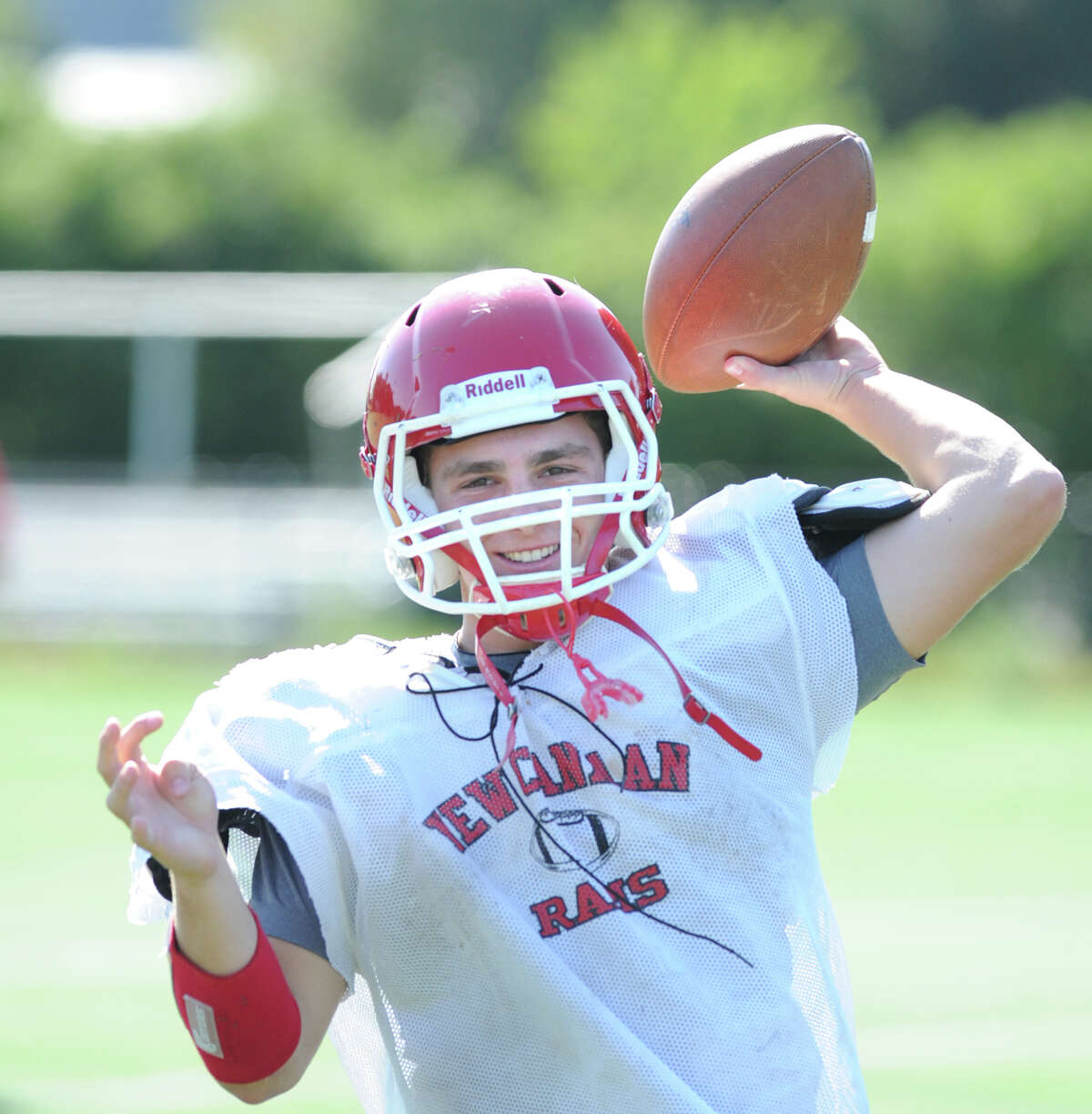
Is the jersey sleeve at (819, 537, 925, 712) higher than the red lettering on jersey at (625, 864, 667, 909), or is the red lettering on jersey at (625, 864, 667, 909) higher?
the jersey sleeve at (819, 537, 925, 712)

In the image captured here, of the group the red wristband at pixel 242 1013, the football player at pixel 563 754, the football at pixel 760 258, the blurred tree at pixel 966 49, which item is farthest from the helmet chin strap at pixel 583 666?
the blurred tree at pixel 966 49

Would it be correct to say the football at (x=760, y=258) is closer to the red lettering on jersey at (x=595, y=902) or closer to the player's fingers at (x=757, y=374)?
the player's fingers at (x=757, y=374)

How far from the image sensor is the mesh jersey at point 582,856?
202 centimetres

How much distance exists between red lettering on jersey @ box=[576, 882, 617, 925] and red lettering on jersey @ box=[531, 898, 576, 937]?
0.5 inches

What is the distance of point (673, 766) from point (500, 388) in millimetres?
489

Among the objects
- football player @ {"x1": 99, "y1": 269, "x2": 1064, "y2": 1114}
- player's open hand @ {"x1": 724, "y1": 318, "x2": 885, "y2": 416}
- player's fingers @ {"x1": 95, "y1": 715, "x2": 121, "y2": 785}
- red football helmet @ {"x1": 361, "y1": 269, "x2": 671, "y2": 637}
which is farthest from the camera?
player's open hand @ {"x1": 724, "y1": 318, "x2": 885, "y2": 416}

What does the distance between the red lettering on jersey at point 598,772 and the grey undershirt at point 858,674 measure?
0.56ft

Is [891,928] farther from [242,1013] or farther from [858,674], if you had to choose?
[242,1013]

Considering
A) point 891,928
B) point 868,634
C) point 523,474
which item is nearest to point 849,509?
point 868,634

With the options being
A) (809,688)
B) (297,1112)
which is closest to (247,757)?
(809,688)

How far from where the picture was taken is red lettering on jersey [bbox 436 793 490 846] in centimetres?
207

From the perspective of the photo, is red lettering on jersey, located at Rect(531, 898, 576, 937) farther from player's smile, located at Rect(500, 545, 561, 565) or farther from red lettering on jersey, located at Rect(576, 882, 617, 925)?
player's smile, located at Rect(500, 545, 561, 565)

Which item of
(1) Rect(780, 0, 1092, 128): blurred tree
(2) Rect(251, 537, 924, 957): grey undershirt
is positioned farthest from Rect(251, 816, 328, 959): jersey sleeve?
(1) Rect(780, 0, 1092, 128): blurred tree

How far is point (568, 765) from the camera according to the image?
2.09m
